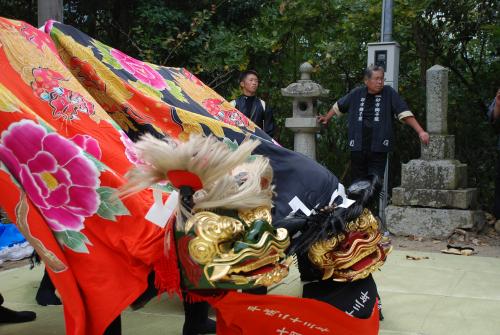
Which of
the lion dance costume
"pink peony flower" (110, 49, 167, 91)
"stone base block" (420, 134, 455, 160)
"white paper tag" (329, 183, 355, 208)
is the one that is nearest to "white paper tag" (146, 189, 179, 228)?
the lion dance costume

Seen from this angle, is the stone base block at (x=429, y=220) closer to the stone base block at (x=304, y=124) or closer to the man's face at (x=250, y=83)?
the stone base block at (x=304, y=124)

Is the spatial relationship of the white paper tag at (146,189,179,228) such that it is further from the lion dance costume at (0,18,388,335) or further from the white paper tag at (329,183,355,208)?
the white paper tag at (329,183,355,208)

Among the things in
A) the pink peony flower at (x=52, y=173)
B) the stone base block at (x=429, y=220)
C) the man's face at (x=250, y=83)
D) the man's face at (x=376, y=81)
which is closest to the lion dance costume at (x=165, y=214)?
the pink peony flower at (x=52, y=173)

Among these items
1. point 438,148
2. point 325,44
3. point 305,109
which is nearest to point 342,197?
point 438,148

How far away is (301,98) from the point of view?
6793 millimetres

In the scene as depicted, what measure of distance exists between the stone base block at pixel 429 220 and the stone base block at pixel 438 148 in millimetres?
565

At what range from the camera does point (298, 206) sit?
8.61ft

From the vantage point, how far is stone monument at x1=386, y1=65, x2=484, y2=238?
244 inches

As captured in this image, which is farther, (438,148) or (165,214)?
(438,148)

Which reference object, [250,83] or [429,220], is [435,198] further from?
[250,83]

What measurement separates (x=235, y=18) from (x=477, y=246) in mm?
5054

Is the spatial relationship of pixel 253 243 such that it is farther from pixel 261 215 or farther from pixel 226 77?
pixel 226 77

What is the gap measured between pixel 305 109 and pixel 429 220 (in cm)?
179

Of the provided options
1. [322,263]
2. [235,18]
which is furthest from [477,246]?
[235,18]
